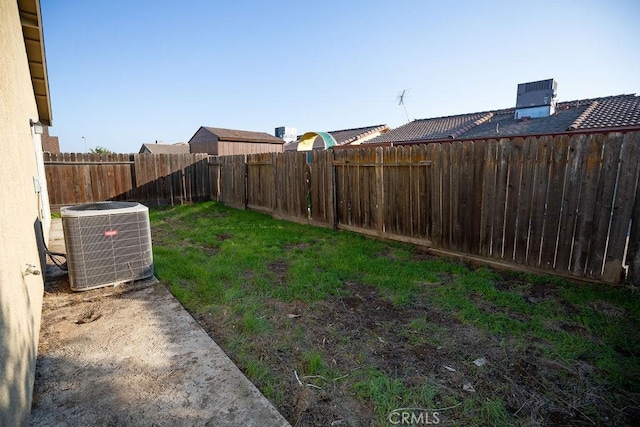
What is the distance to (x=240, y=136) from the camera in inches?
1137

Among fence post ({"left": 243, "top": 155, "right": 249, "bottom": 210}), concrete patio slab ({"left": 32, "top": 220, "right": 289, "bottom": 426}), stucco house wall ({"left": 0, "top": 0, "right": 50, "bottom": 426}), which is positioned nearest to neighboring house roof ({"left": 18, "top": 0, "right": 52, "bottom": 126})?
stucco house wall ({"left": 0, "top": 0, "right": 50, "bottom": 426})

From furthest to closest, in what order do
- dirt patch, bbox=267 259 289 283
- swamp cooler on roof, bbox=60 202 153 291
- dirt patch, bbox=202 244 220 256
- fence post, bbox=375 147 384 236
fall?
1. fence post, bbox=375 147 384 236
2. dirt patch, bbox=202 244 220 256
3. dirt patch, bbox=267 259 289 283
4. swamp cooler on roof, bbox=60 202 153 291

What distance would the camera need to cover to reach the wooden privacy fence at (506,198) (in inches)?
142

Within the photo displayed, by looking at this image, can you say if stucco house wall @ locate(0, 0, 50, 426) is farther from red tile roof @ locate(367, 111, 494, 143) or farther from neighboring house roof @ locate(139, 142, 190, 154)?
neighboring house roof @ locate(139, 142, 190, 154)

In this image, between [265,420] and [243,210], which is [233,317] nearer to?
[265,420]

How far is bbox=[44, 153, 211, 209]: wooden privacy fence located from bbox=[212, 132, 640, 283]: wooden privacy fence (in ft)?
22.4

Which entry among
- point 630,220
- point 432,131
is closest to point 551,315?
point 630,220

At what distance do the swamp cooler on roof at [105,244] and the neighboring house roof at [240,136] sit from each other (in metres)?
24.6

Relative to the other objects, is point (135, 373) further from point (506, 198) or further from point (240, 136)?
point (240, 136)

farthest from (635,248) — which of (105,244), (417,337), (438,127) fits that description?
(438,127)

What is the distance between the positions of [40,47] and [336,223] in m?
6.01

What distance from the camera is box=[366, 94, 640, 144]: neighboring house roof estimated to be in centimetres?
1070

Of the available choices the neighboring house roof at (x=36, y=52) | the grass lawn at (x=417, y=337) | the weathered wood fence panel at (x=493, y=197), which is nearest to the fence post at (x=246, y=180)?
the weathered wood fence panel at (x=493, y=197)

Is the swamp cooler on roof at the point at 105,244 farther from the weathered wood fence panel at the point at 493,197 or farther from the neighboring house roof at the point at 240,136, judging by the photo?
the neighboring house roof at the point at 240,136
